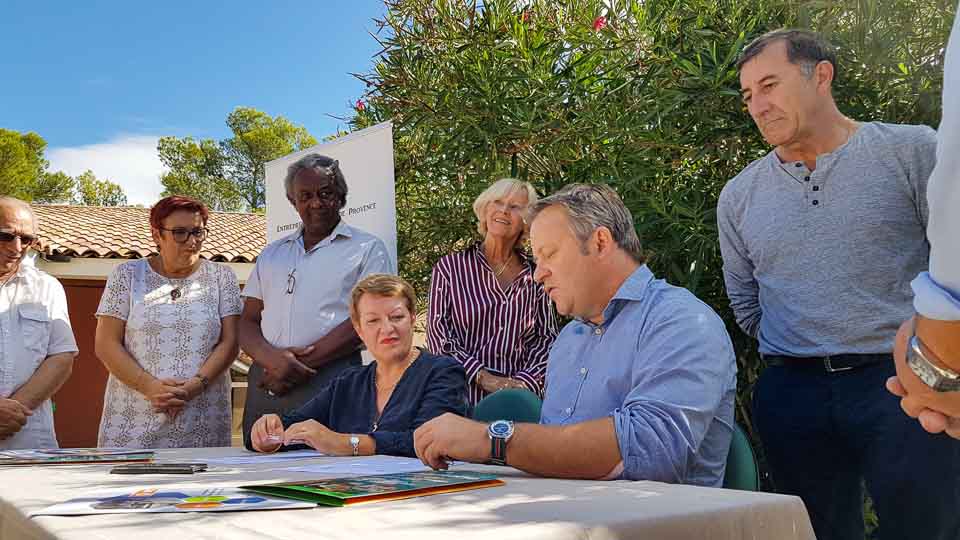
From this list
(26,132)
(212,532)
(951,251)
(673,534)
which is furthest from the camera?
(26,132)

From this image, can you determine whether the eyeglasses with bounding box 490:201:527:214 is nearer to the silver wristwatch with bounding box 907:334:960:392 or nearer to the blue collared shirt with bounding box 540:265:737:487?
the blue collared shirt with bounding box 540:265:737:487

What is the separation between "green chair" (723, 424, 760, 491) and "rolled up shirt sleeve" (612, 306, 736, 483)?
5.0 inches

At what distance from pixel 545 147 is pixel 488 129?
0.34m

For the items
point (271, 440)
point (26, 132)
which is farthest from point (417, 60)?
point (26, 132)

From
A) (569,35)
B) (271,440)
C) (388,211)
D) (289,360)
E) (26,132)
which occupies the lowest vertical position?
(271,440)

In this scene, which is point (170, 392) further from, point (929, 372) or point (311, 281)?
point (929, 372)

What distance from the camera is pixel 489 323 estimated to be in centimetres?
410

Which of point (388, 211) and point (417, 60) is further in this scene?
point (417, 60)

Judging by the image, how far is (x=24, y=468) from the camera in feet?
8.21

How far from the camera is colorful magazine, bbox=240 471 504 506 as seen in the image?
1.62m

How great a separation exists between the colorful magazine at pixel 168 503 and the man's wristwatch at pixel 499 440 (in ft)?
1.92

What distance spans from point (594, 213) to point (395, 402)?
3.64 ft

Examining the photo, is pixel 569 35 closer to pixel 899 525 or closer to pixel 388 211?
pixel 388 211

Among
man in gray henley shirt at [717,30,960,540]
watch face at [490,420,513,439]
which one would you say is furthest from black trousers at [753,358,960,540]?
watch face at [490,420,513,439]
